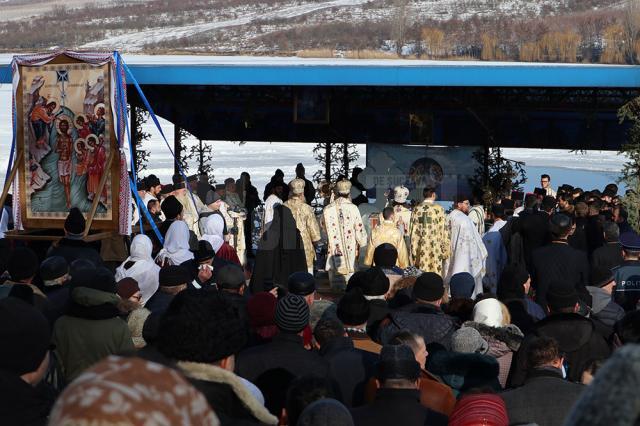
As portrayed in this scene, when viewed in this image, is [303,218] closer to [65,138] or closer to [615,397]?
[65,138]

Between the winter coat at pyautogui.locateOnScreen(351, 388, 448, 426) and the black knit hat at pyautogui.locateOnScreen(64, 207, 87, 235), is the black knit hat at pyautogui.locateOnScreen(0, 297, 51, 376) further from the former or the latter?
the black knit hat at pyautogui.locateOnScreen(64, 207, 87, 235)

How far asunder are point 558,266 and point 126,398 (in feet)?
25.0

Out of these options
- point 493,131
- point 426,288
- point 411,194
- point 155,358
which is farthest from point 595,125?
point 155,358

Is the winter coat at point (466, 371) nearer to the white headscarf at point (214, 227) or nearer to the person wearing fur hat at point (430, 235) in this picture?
the white headscarf at point (214, 227)

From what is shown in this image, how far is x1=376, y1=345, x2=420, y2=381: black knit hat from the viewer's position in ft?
13.7

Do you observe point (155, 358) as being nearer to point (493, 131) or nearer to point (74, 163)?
point (74, 163)

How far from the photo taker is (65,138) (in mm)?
12508

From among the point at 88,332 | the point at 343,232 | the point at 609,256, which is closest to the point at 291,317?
the point at 88,332

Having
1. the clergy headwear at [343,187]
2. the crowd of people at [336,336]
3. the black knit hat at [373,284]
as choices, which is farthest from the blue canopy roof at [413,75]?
the black knit hat at [373,284]

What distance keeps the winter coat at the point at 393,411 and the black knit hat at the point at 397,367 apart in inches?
2.5

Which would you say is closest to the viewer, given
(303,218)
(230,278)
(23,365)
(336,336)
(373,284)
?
(23,365)

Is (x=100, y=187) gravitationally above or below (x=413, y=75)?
below

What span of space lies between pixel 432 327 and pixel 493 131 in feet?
44.6

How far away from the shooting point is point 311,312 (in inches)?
262
